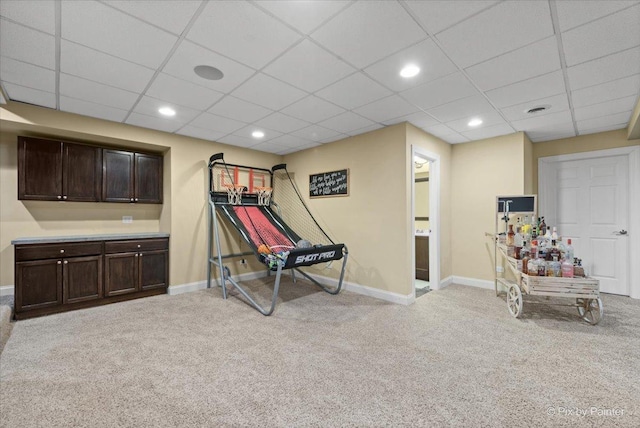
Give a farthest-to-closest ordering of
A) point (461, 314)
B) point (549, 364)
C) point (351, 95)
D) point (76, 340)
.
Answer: point (461, 314), point (351, 95), point (76, 340), point (549, 364)

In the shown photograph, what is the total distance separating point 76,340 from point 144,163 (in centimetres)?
258

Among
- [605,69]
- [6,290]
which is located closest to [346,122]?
[605,69]

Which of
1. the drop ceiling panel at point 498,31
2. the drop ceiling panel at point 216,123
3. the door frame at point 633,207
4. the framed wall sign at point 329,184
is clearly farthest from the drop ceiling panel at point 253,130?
the door frame at point 633,207

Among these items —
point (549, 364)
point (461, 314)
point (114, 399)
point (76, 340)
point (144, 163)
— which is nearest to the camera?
point (114, 399)

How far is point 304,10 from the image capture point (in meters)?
1.70

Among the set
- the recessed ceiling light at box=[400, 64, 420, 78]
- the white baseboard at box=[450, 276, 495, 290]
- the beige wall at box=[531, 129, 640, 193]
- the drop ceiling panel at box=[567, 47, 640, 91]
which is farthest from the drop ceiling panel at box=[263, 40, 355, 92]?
the beige wall at box=[531, 129, 640, 193]

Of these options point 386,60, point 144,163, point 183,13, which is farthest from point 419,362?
point 144,163

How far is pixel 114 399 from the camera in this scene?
5.88ft

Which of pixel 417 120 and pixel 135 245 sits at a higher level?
pixel 417 120

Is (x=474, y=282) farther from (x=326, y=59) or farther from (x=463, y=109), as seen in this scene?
(x=326, y=59)

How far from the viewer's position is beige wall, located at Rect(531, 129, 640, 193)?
13.0ft

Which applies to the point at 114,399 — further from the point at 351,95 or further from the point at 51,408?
the point at 351,95

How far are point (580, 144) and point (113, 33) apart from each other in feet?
19.6

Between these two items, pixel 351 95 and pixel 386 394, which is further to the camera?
pixel 351 95
